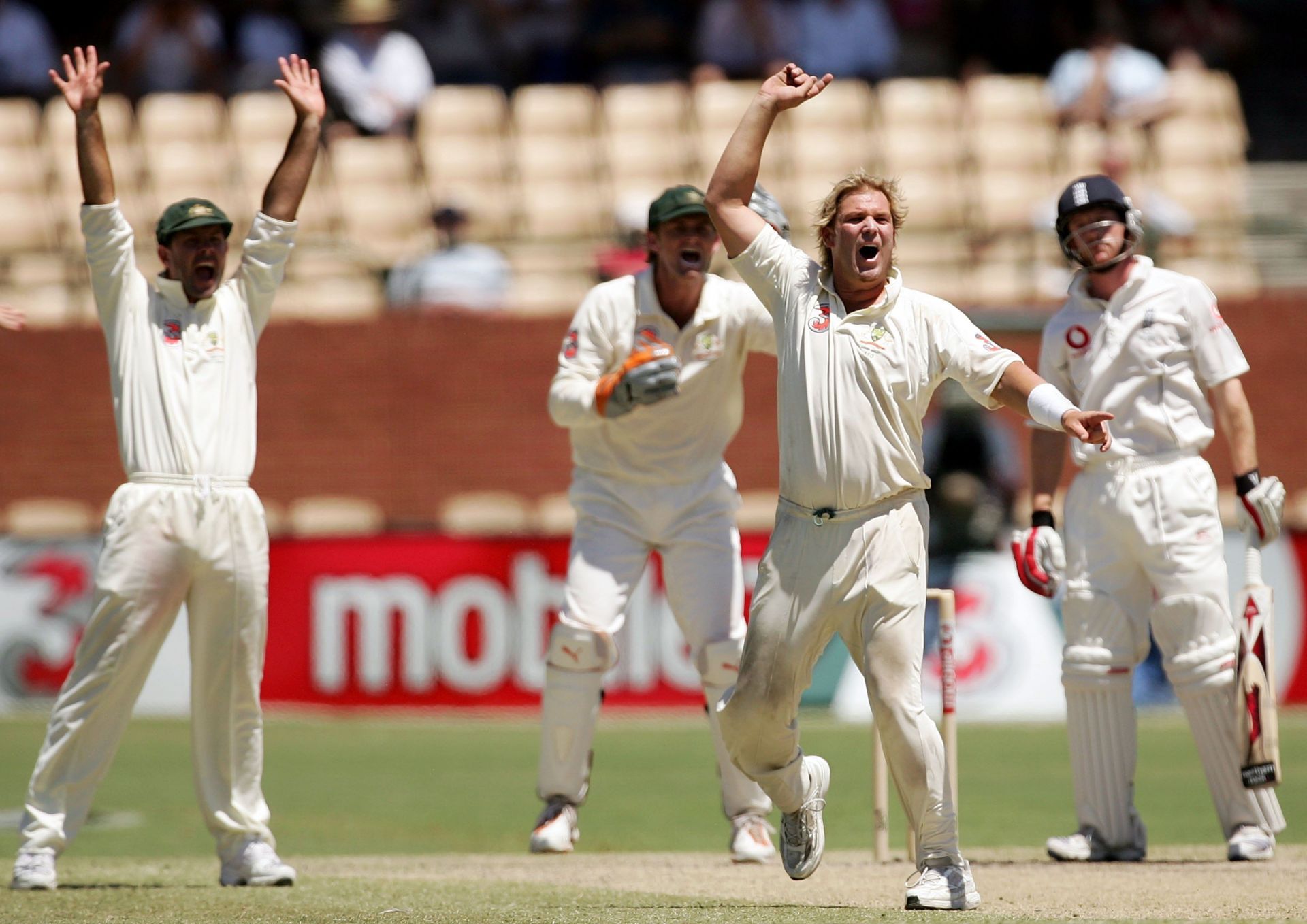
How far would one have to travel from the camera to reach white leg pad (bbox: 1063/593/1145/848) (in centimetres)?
657

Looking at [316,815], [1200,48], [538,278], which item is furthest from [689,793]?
[1200,48]

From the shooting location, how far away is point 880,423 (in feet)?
17.6

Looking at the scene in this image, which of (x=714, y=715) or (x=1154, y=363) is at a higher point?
(x=1154, y=363)

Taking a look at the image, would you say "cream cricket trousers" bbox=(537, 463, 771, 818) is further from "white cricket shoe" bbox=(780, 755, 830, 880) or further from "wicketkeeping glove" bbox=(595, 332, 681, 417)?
"white cricket shoe" bbox=(780, 755, 830, 880)

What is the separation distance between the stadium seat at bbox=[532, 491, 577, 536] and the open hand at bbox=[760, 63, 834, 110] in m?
6.26

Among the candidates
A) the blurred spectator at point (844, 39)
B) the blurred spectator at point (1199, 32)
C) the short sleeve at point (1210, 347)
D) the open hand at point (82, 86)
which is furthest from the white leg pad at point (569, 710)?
the blurred spectator at point (1199, 32)

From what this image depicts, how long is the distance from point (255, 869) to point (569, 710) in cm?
134

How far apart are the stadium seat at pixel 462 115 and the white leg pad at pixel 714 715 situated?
345 inches

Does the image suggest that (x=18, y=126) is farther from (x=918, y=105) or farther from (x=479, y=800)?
(x=479, y=800)

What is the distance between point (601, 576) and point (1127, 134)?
887 centimetres

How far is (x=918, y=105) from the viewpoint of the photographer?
14.7 meters

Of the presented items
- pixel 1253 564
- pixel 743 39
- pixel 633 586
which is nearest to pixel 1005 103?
pixel 743 39

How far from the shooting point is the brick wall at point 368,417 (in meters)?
12.8

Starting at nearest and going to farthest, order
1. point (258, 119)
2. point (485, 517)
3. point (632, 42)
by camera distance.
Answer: point (485, 517) < point (258, 119) < point (632, 42)
